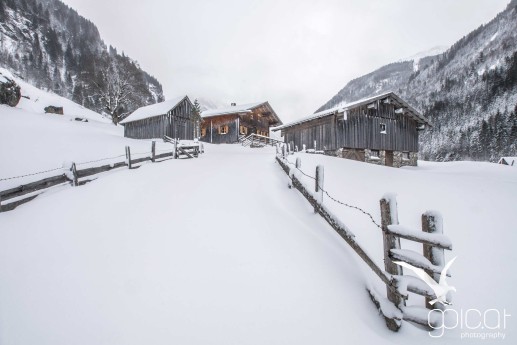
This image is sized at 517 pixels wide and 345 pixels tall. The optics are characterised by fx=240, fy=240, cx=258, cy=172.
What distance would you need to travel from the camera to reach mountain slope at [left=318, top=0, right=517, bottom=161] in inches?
2034

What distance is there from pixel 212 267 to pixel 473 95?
3357 inches

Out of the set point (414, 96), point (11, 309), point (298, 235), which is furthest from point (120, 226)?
point (414, 96)

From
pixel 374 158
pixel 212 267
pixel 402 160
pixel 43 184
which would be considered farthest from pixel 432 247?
pixel 402 160

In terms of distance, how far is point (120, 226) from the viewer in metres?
5.09

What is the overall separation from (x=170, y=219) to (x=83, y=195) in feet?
12.8

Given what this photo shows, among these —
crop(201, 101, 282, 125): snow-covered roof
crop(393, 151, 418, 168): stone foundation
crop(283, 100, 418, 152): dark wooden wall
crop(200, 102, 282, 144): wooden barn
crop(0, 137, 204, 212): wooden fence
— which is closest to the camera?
crop(0, 137, 204, 212): wooden fence

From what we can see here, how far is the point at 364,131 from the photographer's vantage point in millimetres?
21188

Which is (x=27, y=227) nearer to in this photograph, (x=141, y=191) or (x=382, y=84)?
(x=141, y=191)

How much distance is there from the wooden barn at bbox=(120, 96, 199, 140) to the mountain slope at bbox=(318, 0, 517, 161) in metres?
59.8

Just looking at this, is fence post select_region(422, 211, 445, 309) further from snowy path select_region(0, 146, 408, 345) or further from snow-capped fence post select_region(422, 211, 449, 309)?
snowy path select_region(0, 146, 408, 345)

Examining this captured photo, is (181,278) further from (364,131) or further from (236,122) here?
(236,122)

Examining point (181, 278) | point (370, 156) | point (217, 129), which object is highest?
point (217, 129)

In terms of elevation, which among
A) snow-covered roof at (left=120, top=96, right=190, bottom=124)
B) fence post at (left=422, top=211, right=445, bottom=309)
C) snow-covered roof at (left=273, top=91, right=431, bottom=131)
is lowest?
fence post at (left=422, top=211, right=445, bottom=309)

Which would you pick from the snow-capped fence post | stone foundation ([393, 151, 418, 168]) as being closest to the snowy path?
the snow-capped fence post
